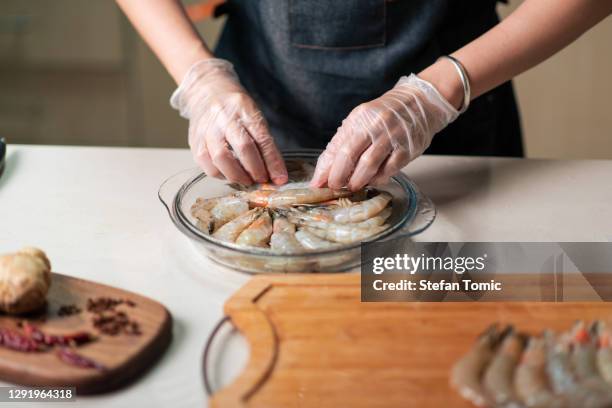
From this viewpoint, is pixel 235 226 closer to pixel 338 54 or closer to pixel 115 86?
pixel 338 54

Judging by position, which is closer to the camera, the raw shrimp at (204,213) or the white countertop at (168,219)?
the white countertop at (168,219)

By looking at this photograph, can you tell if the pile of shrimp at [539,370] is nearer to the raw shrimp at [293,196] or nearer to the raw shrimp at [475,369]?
the raw shrimp at [475,369]

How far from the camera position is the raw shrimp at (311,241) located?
123 centimetres

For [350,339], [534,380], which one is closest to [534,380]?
[534,380]

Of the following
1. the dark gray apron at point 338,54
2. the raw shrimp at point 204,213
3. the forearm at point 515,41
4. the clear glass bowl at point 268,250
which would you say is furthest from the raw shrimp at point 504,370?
the dark gray apron at point 338,54

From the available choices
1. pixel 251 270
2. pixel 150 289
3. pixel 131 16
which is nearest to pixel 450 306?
pixel 251 270

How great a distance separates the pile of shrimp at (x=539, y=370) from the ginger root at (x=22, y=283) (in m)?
0.60

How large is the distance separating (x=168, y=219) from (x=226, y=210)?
165mm

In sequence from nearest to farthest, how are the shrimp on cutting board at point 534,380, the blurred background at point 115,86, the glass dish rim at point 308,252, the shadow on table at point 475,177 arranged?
the shrimp on cutting board at point 534,380 < the glass dish rim at point 308,252 < the shadow on table at point 475,177 < the blurred background at point 115,86

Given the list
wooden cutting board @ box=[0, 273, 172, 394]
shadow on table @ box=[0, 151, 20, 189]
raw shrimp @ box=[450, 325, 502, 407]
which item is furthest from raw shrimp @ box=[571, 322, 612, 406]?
shadow on table @ box=[0, 151, 20, 189]

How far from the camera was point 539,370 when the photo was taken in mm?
909

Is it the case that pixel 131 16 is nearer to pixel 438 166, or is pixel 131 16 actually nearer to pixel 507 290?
pixel 438 166

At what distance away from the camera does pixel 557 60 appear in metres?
3.24

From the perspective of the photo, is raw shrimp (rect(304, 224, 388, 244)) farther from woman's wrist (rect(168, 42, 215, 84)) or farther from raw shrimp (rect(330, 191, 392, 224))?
woman's wrist (rect(168, 42, 215, 84))
